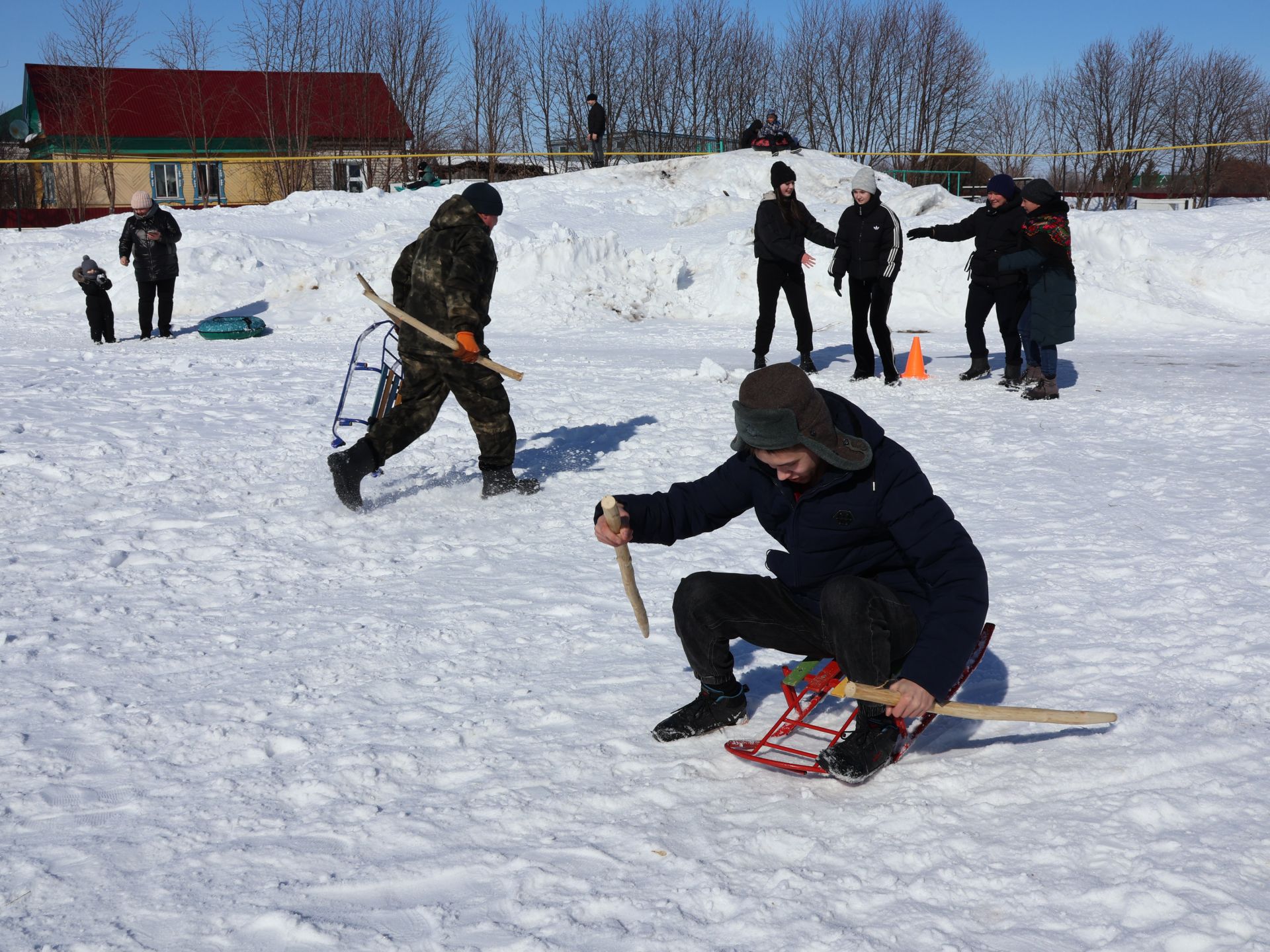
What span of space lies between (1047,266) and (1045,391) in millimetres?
982

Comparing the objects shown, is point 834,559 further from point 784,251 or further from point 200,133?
point 200,133

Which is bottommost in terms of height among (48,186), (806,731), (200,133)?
(806,731)

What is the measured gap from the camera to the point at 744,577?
3.12 metres

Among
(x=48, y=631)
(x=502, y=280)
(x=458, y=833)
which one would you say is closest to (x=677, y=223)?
(x=502, y=280)

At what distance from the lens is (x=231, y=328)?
12398 millimetres

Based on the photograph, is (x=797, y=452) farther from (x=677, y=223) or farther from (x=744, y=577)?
(x=677, y=223)

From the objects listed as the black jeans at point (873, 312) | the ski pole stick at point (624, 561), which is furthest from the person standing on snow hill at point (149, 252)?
the ski pole stick at point (624, 561)

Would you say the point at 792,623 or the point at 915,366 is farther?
the point at 915,366

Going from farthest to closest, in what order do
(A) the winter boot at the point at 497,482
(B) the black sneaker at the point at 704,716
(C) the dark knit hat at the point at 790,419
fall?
(A) the winter boot at the point at 497,482 < (B) the black sneaker at the point at 704,716 < (C) the dark knit hat at the point at 790,419

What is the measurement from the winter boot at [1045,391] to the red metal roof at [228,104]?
75.1 feet

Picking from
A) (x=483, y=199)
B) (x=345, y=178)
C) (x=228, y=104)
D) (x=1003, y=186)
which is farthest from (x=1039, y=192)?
(x=228, y=104)

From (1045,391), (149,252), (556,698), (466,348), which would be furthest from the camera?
(149,252)

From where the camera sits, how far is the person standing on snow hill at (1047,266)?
818 cm

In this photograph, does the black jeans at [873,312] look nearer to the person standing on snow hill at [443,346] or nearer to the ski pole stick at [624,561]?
the person standing on snow hill at [443,346]
